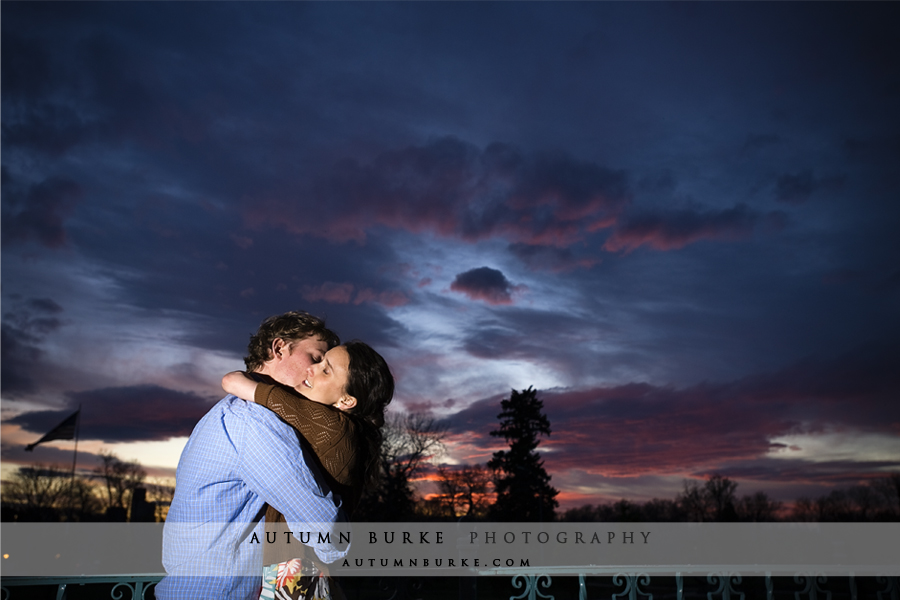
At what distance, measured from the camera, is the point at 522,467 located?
1453 inches

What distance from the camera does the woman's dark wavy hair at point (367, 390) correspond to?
7.70 ft

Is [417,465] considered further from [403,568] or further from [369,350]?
[369,350]

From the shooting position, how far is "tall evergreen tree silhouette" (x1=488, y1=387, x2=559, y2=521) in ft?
119

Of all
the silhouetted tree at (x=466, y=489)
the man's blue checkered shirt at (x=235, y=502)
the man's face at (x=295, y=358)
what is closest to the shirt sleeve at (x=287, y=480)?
the man's blue checkered shirt at (x=235, y=502)

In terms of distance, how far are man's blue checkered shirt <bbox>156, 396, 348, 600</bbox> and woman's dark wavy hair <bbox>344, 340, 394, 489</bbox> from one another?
1.41 ft

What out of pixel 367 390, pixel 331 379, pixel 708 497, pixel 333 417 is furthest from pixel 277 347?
pixel 708 497

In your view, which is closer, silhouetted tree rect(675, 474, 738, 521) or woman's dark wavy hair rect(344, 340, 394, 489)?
woman's dark wavy hair rect(344, 340, 394, 489)

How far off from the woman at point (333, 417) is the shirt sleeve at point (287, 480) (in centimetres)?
14

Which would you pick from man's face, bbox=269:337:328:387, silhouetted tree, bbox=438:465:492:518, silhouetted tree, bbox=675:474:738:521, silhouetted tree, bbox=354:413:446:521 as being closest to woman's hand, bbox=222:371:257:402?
man's face, bbox=269:337:328:387

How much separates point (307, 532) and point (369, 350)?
30.6 inches

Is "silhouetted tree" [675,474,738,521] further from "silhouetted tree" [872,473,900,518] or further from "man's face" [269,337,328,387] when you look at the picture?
"man's face" [269,337,328,387]

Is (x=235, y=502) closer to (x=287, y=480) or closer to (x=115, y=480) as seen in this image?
(x=287, y=480)

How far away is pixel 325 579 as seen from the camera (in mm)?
2002

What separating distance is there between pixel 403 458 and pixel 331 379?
36.3 metres
